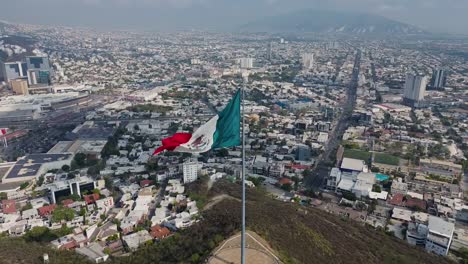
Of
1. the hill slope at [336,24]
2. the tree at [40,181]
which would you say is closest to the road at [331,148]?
the tree at [40,181]

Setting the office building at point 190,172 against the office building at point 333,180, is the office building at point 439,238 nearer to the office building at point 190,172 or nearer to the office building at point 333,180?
the office building at point 333,180

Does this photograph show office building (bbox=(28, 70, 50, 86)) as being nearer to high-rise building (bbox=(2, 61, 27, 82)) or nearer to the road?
high-rise building (bbox=(2, 61, 27, 82))

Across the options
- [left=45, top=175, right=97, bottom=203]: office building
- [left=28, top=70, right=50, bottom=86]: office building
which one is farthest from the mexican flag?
[left=28, top=70, right=50, bottom=86]: office building

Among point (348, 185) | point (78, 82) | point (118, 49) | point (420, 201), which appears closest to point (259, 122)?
point (348, 185)

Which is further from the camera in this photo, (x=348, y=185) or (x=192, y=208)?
(x=348, y=185)

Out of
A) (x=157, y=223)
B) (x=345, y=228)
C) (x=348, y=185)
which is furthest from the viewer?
(x=348, y=185)

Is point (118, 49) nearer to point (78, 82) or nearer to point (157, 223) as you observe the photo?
point (78, 82)
